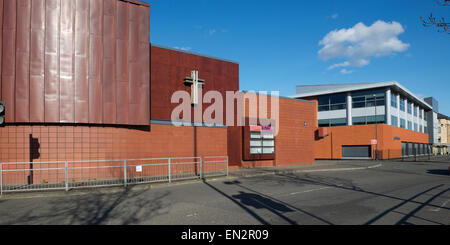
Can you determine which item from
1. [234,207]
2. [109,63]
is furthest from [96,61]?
[234,207]

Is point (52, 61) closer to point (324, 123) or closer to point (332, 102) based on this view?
point (324, 123)

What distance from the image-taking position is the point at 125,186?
42.7ft

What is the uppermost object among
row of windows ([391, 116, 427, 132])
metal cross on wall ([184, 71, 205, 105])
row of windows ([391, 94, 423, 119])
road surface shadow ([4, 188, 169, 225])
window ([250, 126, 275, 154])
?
row of windows ([391, 94, 423, 119])

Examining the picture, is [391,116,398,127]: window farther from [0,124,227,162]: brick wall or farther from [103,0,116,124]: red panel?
[103,0,116,124]: red panel

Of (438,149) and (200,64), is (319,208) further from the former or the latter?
(438,149)

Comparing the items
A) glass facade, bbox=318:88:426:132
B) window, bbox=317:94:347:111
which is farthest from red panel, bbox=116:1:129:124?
window, bbox=317:94:347:111

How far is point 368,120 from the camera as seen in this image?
46.0 meters

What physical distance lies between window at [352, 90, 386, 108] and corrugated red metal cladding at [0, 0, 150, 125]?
38371 millimetres

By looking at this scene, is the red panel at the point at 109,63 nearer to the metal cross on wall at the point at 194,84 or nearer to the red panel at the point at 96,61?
the red panel at the point at 96,61

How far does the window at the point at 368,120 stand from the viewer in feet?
148

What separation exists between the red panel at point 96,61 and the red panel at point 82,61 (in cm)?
18

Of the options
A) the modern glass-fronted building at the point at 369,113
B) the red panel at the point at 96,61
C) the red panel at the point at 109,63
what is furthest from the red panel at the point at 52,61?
the modern glass-fronted building at the point at 369,113

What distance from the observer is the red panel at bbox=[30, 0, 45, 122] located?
46.9 feet
